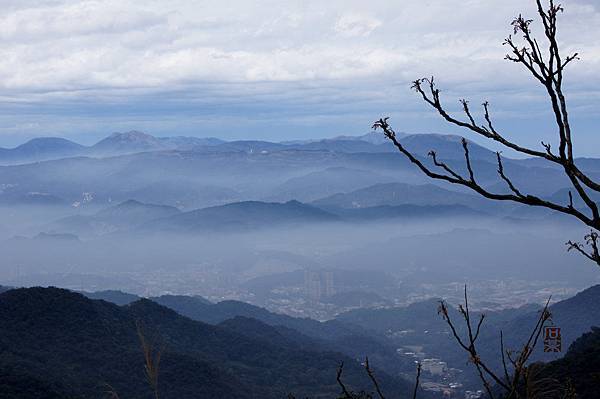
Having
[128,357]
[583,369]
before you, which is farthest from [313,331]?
[583,369]

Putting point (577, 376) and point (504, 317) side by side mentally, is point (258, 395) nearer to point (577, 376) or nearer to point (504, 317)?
point (577, 376)

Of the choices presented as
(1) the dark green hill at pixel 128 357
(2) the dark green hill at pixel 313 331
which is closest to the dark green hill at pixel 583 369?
(1) the dark green hill at pixel 128 357

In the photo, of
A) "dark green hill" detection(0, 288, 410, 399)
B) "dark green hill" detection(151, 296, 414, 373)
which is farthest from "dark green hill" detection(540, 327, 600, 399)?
"dark green hill" detection(151, 296, 414, 373)

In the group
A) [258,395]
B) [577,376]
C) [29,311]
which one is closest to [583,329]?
[258,395]

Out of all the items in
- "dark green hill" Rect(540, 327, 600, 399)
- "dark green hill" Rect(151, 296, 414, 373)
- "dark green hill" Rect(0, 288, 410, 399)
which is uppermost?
"dark green hill" Rect(540, 327, 600, 399)

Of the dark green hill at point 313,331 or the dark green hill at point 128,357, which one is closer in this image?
the dark green hill at point 128,357

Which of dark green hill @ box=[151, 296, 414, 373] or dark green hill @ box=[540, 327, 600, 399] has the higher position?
dark green hill @ box=[540, 327, 600, 399]

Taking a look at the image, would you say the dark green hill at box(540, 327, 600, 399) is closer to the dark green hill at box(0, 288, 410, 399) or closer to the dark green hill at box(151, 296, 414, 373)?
the dark green hill at box(0, 288, 410, 399)

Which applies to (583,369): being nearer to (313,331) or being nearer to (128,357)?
(128,357)

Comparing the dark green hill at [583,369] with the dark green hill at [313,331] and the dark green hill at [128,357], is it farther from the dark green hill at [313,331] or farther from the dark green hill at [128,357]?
the dark green hill at [313,331]

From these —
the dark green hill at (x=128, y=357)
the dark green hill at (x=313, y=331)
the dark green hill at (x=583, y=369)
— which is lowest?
the dark green hill at (x=313, y=331)

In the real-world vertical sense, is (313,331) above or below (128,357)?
below
